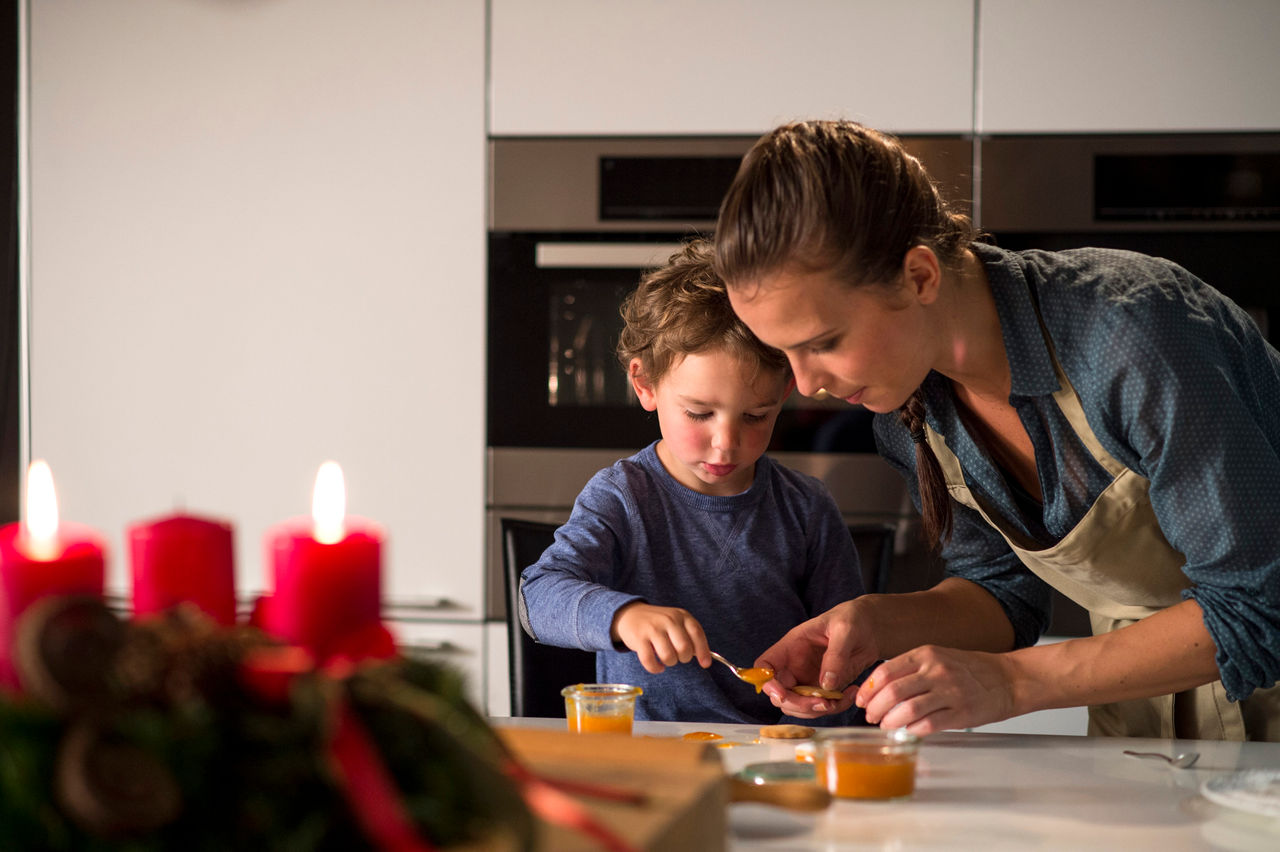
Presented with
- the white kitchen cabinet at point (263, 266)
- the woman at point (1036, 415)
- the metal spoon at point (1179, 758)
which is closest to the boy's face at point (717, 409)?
the woman at point (1036, 415)

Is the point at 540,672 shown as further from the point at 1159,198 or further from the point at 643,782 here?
the point at 1159,198

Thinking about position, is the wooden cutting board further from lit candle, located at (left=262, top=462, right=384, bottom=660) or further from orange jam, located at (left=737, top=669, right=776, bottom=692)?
orange jam, located at (left=737, top=669, right=776, bottom=692)

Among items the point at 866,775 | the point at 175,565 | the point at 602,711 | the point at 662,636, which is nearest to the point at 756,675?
the point at 662,636

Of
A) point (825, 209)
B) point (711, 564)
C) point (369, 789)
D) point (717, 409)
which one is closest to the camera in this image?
point (369, 789)

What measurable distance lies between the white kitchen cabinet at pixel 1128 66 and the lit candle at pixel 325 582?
6.75 ft

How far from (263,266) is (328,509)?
82.0 inches

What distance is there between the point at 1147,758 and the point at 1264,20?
1786 mm

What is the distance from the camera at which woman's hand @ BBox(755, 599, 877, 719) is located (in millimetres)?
1243

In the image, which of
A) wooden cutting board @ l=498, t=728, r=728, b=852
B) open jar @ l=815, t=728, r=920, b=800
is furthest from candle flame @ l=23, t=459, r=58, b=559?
open jar @ l=815, t=728, r=920, b=800

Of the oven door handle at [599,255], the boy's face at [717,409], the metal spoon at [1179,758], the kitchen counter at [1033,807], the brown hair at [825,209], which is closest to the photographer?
the kitchen counter at [1033,807]

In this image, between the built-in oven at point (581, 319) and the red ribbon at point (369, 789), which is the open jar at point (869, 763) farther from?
the built-in oven at point (581, 319)

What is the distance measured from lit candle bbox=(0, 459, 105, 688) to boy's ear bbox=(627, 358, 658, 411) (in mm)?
1137

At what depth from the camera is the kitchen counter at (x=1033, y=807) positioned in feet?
2.52

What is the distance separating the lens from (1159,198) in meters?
2.23
